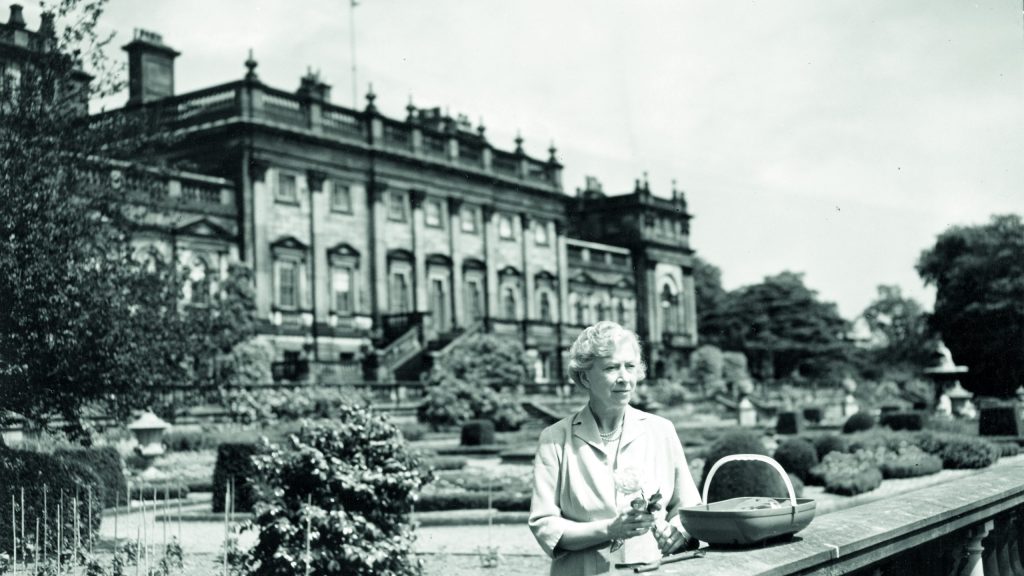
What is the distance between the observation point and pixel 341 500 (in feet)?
31.6

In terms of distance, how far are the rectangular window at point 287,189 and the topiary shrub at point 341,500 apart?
114ft

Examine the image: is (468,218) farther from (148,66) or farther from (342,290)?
(148,66)

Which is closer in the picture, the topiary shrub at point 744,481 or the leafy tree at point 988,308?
the topiary shrub at point 744,481

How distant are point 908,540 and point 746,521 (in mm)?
1420

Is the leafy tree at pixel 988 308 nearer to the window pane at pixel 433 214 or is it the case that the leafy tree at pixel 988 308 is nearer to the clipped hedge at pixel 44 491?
the window pane at pixel 433 214

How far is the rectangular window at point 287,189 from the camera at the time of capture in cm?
4378

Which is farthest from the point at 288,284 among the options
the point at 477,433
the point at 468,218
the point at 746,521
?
the point at 746,521

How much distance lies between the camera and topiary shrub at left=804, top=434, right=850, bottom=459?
75.3ft

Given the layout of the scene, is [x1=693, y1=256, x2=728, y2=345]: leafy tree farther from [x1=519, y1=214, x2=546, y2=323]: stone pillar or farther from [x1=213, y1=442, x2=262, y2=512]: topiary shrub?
[x1=213, y1=442, x2=262, y2=512]: topiary shrub

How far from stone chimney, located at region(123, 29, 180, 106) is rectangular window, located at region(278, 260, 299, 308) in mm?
8012

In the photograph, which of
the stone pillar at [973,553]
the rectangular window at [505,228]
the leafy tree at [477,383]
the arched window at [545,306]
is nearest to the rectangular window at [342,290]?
the leafy tree at [477,383]

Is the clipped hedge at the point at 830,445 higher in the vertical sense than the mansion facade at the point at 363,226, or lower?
lower

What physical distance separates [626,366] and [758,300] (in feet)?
295

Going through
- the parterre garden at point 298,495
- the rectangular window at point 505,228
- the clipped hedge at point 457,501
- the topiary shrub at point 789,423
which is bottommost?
the clipped hedge at point 457,501
